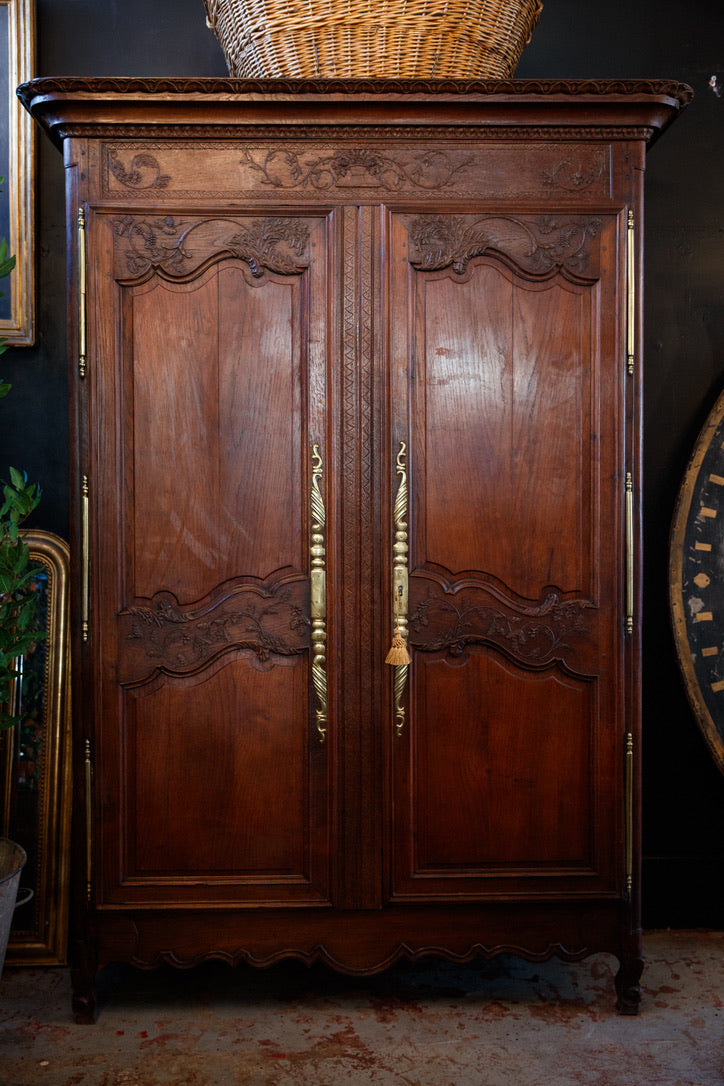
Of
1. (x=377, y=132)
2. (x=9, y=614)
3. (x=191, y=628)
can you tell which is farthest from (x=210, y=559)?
(x=377, y=132)

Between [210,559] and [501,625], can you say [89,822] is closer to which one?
[210,559]

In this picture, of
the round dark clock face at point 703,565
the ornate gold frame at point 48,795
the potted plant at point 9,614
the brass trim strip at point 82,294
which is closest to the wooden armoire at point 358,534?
the brass trim strip at point 82,294

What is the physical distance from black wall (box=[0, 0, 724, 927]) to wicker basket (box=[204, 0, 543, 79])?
2.04 ft

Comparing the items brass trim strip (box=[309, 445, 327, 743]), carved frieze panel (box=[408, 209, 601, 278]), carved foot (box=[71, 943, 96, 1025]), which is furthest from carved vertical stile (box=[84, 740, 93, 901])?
carved frieze panel (box=[408, 209, 601, 278])

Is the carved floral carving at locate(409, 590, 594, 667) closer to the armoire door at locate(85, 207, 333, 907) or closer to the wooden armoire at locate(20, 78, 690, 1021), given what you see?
the wooden armoire at locate(20, 78, 690, 1021)

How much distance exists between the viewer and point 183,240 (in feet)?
6.96

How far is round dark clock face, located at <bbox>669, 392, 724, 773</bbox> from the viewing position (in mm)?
2703

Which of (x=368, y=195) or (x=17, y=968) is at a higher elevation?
(x=368, y=195)

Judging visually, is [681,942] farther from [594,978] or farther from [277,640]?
[277,640]

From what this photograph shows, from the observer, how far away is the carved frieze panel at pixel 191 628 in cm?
216

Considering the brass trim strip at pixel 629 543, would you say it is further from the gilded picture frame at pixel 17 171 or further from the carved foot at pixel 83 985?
the gilded picture frame at pixel 17 171

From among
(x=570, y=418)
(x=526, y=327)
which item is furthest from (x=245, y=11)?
(x=570, y=418)

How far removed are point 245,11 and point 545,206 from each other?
91cm

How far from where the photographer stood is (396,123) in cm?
210
